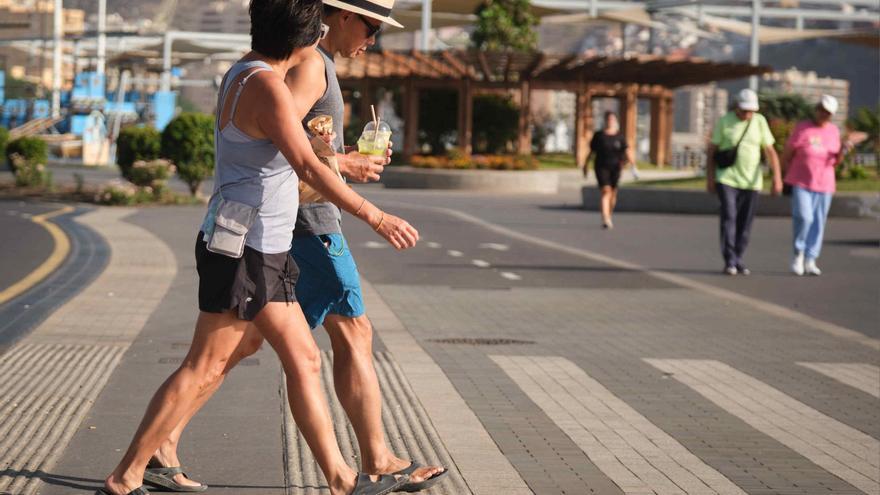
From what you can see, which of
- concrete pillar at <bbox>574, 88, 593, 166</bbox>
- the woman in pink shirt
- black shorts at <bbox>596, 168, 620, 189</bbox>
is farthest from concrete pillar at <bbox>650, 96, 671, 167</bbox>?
the woman in pink shirt

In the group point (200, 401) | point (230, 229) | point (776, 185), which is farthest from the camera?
point (776, 185)

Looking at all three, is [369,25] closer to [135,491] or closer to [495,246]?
[135,491]

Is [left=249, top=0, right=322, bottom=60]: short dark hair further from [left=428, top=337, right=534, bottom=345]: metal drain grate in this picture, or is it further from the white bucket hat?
[left=428, top=337, right=534, bottom=345]: metal drain grate

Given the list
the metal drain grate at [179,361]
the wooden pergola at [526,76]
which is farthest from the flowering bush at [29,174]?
the metal drain grate at [179,361]

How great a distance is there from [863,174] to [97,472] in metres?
30.7

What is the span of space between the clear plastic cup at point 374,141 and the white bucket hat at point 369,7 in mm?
353

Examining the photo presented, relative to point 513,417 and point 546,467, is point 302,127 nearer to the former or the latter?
point 546,467

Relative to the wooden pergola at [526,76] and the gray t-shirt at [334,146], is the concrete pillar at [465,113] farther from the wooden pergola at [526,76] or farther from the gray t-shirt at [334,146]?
the gray t-shirt at [334,146]

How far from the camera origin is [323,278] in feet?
18.3

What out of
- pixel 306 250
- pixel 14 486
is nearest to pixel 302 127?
pixel 306 250

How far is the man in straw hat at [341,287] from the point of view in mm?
5422

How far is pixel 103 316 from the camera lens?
1083 cm

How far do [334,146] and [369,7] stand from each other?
47 cm

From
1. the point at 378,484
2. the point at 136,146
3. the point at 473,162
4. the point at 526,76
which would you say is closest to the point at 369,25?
the point at 378,484
